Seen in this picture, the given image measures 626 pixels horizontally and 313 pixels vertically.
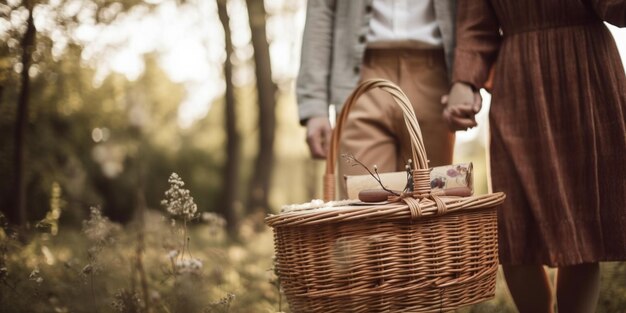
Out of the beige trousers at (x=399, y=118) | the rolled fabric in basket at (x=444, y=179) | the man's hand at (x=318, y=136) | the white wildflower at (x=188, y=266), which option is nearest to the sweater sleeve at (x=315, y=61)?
the man's hand at (x=318, y=136)

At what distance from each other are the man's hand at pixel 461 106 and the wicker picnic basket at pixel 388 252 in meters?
0.59

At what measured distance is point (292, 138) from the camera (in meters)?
24.6

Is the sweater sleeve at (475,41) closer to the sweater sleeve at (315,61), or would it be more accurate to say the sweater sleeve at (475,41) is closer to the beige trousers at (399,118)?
the beige trousers at (399,118)

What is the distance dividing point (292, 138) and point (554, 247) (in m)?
22.2

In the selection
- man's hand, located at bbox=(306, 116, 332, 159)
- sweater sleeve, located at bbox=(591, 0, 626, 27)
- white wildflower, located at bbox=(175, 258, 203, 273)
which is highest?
sweater sleeve, located at bbox=(591, 0, 626, 27)

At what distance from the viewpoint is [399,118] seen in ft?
9.43

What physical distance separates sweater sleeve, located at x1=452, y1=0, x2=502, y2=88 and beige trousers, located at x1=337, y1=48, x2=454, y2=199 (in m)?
0.17

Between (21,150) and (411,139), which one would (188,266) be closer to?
(411,139)

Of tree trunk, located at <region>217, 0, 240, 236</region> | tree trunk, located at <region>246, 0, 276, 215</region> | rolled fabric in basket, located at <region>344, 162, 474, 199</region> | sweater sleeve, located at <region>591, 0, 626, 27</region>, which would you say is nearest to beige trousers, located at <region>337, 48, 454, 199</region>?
rolled fabric in basket, located at <region>344, 162, 474, 199</region>

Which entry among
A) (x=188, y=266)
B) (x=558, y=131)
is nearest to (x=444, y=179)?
(x=558, y=131)

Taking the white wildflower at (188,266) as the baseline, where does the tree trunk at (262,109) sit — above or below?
above

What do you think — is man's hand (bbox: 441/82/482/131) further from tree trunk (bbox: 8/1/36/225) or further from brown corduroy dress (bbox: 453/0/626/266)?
tree trunk (bbox: 8/1/36/225)

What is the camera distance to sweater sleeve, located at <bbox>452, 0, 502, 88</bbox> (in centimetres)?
272

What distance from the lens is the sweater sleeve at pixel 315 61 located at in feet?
10.1
